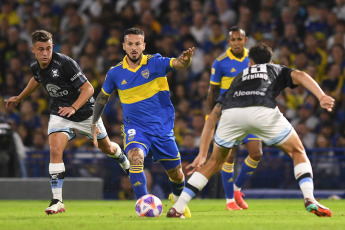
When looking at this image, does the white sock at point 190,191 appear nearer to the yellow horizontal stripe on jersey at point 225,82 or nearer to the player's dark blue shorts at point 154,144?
the player's dark blue shorts at point 154,144

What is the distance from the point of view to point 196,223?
717 cm

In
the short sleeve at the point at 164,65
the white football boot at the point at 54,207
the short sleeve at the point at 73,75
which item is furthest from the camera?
the short sleeve at the point at 73,75

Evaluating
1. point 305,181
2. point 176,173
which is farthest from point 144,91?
point 305,181

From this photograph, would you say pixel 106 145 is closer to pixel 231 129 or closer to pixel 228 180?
pixel 228 180

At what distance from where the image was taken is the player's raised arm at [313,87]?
6.87 m

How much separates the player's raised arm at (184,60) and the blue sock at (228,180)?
243 centimetres

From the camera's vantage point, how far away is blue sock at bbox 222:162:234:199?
400 inches

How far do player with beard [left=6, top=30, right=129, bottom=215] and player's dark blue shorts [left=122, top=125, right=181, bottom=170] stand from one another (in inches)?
25.9

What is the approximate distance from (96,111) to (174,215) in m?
2.01

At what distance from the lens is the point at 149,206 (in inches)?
313

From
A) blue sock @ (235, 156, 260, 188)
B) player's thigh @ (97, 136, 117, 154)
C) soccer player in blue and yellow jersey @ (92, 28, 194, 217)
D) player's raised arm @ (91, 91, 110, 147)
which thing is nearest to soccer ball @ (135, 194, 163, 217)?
soccer player in blue and yellow jersey @ (92, 28, 194, 217)

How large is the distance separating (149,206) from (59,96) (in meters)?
2.38

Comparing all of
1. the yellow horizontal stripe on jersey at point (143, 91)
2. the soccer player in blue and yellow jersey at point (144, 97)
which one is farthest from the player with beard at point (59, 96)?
the yellow horizontal stripe on jersey at point (143, 91)

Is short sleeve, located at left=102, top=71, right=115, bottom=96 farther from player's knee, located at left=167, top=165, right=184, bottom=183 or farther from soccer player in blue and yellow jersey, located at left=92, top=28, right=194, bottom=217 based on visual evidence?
player's knee, located at left=167, top=165, right=184, bottom=183
